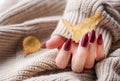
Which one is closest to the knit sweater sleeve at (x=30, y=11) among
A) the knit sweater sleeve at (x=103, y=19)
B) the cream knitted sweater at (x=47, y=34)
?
the cream knitted sweater at (x=47, y=34)

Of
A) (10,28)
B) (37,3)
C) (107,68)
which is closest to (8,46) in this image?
(10,28)

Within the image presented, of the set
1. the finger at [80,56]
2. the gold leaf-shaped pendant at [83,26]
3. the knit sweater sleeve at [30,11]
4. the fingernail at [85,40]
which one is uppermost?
the knit sweater sleeve at [30,11]

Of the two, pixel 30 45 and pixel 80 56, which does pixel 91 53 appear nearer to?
pixel 80 56

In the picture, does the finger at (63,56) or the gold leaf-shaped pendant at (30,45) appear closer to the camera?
the finger at (63,56)

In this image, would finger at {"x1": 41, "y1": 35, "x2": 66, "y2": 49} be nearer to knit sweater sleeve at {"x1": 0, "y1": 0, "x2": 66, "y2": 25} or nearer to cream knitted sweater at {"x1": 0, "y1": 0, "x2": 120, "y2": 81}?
cream knitted sweater at {"x1": 0, "y1": 0, "x2": 120, "y2": 81}

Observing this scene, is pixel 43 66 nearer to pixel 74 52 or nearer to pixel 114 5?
pixel 74 52

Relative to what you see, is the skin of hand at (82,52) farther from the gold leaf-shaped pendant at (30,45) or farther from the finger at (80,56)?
the gold leaf-shaped pendant at (30,45)

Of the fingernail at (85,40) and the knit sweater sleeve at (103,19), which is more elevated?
the knit sweater sleeve at (103,19)
